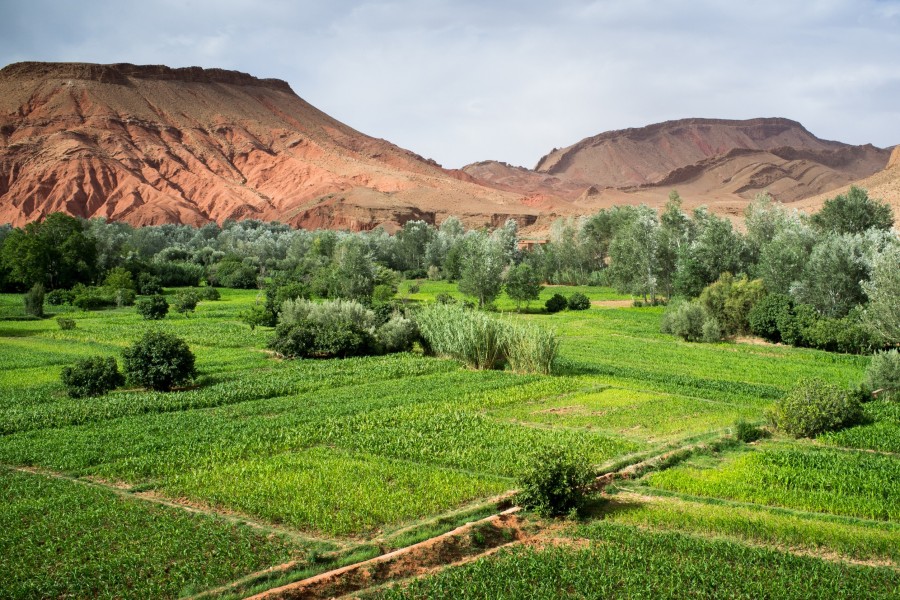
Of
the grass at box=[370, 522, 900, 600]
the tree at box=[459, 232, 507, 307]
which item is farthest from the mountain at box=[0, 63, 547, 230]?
the grass at box=[370, 522, 900, 600]

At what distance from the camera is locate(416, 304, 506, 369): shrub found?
2830 cm

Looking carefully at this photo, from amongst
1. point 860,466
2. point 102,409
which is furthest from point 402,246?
point 860,466

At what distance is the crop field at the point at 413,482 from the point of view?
10008 mm

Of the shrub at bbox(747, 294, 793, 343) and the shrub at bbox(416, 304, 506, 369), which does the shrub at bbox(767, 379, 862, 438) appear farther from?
the shrub at bbox(747, 294, 793, 343)

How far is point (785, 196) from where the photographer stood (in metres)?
170

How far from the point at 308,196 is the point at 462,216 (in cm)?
2987

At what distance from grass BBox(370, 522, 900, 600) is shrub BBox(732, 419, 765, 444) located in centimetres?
710

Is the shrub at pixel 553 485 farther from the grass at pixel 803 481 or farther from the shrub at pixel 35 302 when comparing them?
the shrub at pixel 35 302

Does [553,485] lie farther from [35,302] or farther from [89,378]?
[35,302]

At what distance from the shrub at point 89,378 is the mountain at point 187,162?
9989cm

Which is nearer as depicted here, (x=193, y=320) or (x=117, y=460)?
(x=117, y=460)

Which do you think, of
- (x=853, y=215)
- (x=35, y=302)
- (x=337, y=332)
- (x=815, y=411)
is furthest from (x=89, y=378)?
(x=853, y=215)

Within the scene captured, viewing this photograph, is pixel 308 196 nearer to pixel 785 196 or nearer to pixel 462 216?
pixel 462 216

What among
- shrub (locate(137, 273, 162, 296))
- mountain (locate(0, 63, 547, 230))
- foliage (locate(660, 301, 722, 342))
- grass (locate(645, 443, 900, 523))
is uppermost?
mountain (locate(0, 63, 547, 230))
